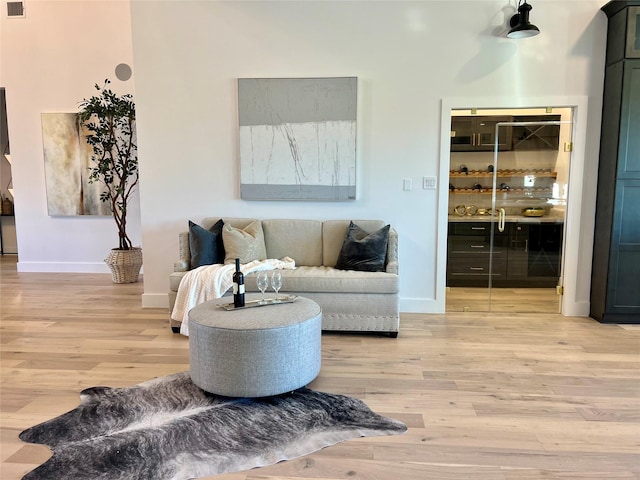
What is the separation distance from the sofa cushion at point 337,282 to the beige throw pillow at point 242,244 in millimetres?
352

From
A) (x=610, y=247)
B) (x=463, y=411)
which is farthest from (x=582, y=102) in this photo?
(x=463, y=411)

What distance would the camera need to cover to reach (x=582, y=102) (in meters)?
3.96

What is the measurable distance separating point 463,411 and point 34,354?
3005mm

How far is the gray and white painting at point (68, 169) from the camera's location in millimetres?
5961

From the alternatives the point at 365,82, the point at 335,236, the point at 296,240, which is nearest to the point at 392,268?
the point at 335,236

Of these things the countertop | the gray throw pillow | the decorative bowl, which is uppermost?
the decorative bowl

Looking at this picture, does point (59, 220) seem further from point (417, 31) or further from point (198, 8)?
point (417, 31)

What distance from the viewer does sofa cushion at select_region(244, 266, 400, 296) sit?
139 inches

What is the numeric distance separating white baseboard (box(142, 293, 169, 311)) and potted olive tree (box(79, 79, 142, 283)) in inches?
50.2

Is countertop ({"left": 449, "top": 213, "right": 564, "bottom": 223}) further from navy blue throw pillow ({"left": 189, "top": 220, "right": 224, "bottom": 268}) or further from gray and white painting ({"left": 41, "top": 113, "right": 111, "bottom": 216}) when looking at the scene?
gray and white painting ({"left": 41, "top": 113, "right": 111, "bottom": 216})

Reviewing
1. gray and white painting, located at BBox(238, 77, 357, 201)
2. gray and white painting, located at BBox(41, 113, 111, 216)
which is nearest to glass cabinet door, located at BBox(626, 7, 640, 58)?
gray and white painting, located at BBox(238, 77, 357, 201)

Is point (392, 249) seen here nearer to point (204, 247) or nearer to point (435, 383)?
point (435, 383)

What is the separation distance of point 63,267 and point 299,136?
427cm

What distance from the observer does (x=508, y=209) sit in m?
4.82
